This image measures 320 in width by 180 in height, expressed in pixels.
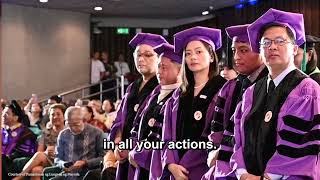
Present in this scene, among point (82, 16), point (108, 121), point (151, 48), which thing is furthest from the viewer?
point (82, 16)

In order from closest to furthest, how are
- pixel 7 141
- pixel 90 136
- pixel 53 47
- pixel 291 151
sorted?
pixel 291 151 → pixel 90 136 → pixel 7 141 → pixel 53 47

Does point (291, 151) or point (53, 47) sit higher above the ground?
point (53, 47)

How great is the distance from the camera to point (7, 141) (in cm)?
561

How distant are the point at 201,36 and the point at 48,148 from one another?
9.17ft

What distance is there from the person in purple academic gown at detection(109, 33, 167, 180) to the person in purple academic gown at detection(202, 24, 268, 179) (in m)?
0.87

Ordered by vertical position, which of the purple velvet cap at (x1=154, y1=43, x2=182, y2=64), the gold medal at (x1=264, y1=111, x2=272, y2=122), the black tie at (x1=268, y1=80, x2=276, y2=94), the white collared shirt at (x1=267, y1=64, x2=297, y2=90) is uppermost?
the purple velvet cap at (x1=154, y1=43, x2=182, y2=64)

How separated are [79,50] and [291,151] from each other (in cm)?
943

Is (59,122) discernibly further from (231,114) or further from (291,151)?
(291,151)

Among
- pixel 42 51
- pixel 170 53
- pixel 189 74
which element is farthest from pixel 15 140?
pixel 42 51

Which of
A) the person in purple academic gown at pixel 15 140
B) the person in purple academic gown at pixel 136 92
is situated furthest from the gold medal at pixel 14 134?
the person in purple academic gown at pixel 136 92

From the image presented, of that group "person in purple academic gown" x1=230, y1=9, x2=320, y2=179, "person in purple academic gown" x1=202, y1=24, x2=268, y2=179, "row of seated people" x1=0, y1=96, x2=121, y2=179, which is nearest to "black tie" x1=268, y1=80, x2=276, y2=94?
"person in purple academic gown" x1=230, y1=9, x2=320, y2=179

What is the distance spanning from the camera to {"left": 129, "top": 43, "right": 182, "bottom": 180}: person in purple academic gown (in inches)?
124

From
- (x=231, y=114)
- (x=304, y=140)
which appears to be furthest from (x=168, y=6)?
(x=304, y=140)

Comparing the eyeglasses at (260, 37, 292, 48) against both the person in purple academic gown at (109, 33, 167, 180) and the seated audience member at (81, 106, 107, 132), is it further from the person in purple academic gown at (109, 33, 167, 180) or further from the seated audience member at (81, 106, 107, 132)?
the seated audience member at (81, 106, 107, 132)
